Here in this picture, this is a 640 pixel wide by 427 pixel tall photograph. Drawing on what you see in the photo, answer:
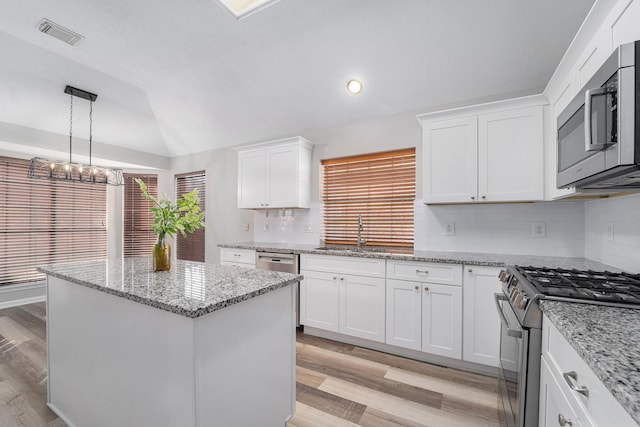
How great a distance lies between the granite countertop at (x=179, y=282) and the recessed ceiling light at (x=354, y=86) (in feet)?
7.36

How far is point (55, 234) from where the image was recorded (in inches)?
185

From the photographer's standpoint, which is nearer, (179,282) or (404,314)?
(179,282)

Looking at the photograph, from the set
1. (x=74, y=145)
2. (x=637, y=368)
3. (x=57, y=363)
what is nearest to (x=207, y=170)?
(x=74, y=145)

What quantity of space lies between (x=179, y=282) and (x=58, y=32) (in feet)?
9.62

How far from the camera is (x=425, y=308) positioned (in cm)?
250

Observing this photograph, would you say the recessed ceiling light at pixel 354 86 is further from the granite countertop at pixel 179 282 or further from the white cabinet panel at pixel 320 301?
the granite countertop at pixel 179 282

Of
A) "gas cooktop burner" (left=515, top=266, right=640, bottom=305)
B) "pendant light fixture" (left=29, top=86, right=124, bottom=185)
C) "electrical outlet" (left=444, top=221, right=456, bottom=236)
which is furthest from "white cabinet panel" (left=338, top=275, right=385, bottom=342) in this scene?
"pendant light fixture" (left=29, top=86, right=124, bottom=185)

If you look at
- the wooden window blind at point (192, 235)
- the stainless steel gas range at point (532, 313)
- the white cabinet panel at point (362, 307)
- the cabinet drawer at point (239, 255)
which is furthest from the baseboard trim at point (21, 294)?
the stainless steel gas range at point (532, 313)

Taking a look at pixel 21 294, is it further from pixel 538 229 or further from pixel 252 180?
pixel 538 229

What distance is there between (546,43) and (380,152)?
1.65 metres

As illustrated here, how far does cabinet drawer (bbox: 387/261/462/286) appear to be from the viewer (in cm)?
239

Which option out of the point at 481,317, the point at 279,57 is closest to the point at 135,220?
the point at 279,57

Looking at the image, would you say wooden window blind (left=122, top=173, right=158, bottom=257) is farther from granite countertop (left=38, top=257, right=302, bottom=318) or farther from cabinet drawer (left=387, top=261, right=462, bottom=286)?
cabinet drawer (left=387, top=261, right=462, bottom=286)

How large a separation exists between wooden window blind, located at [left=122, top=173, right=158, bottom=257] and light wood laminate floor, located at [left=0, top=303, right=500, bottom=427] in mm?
2614
